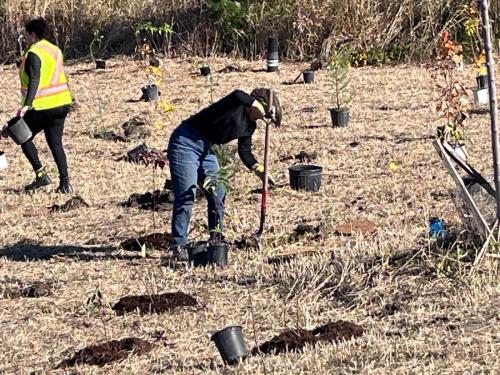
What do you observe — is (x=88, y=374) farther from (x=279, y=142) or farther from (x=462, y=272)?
(x=279, y=142)

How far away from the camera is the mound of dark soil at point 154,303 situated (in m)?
7.23

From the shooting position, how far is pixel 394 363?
585cm

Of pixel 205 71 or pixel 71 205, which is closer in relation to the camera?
pixel 71 205

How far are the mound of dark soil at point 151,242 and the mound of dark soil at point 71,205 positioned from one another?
4.97ft

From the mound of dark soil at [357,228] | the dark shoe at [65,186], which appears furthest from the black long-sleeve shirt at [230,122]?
the dark shoe at [65,186]

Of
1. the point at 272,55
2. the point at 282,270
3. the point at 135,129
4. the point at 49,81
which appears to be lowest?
the point at 282,270

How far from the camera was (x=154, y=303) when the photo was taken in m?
7.28

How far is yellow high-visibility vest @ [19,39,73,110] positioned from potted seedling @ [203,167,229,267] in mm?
2969

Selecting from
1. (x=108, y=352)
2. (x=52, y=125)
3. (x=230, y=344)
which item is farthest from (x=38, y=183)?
(x=230, y=344)

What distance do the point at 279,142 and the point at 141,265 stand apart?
175 inches

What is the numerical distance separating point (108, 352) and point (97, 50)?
13232 millimetres

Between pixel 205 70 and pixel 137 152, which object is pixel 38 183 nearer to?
pixel 137 152

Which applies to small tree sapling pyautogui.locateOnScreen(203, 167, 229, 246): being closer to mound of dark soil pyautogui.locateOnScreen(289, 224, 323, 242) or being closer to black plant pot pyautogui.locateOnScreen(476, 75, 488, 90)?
mound of dark soil pyautogui.locateOnScreen(289, 224, 323, 242)

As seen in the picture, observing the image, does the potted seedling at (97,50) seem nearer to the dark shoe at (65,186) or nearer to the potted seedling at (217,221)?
Result: the dark shoe at (65,186)
